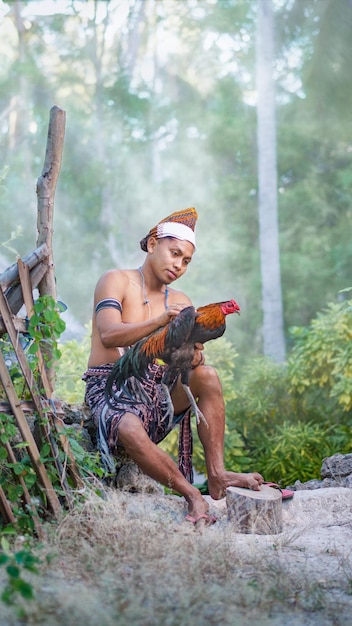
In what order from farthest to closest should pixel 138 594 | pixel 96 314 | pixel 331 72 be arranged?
pixel 331 72 < pixel 96 314 < pixel 138 594

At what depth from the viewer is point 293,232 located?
15516mm

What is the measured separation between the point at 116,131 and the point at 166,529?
14344 mm

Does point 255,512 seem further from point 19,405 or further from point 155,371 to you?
point 19,405

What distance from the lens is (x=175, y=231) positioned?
13.3 feet

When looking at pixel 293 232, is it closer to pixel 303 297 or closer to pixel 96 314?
pixel 303 297

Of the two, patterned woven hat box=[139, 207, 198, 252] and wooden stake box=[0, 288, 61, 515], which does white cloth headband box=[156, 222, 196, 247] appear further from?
wooden stake box=[0, 288, 61, 515]

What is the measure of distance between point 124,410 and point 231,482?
692 mm

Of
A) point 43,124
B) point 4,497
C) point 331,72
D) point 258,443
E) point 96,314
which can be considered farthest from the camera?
point 43,124

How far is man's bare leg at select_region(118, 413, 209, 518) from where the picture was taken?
370 cm

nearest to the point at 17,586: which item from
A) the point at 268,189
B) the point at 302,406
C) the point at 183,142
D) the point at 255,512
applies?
the point at 255,512

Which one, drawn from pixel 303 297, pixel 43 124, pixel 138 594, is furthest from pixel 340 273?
pixel 138 594

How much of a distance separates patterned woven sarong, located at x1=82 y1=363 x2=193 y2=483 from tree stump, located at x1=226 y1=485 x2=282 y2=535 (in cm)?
49

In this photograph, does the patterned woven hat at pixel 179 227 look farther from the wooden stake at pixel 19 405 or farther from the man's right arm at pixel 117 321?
the wooden stake at pixel 19 405

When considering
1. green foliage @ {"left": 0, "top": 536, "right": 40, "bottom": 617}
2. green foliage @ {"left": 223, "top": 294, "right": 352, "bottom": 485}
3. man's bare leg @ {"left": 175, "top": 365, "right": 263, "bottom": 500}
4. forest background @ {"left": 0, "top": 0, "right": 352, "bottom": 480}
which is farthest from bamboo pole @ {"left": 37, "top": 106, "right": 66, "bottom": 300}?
forest background @ {"left": 0, "top": 0, "right": 352, "bottom": 480}
